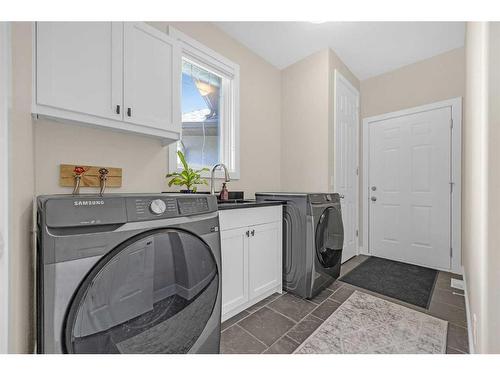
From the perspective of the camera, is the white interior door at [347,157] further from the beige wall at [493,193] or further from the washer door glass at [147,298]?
the washer door glass at [147,298]

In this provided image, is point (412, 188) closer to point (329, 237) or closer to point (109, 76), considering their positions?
point (329, 237)

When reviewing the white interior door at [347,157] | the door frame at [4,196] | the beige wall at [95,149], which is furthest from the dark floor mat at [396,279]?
the door frame at [4,196]

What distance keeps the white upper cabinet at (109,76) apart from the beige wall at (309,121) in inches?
65.5

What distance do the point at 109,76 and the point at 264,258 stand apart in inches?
64.2

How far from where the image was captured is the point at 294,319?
1601 millimetres

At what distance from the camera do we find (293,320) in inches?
62.6

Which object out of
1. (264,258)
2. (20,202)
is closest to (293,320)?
(264,258)

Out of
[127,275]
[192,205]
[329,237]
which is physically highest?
[192,205]

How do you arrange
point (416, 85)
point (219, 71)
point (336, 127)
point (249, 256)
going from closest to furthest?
1. point (249, 256)
2. point (219, 71)
3. point (336, 127)
4. point (416, 85)

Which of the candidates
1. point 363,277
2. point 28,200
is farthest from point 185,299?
point 363,277

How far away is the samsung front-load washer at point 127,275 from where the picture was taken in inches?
26.8

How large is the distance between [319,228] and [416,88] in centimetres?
247

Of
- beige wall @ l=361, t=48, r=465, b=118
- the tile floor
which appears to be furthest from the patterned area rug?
beige wall @ l=361, t=48, r=465, b=118

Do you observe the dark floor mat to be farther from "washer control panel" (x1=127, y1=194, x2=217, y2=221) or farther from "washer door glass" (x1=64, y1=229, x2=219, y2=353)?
"washer control panel" (x1=127, y1=194, x2=217, y2=221)
